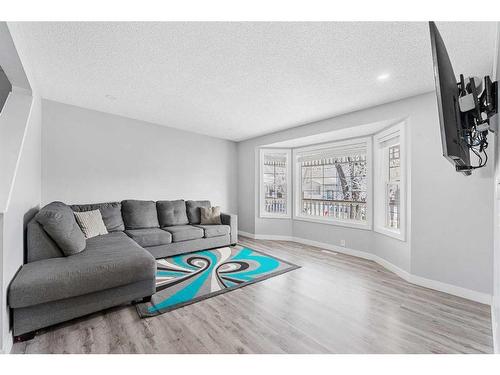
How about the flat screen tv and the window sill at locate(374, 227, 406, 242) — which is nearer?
the flat screen tv

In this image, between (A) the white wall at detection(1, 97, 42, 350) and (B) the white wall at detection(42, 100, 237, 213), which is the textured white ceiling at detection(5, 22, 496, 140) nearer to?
(B) the white wall at detection(42, 100, 237, 213)

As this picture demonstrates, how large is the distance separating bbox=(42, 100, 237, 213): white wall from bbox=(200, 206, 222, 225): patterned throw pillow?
62 cm

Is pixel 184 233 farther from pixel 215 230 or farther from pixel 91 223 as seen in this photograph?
pixel 91 223

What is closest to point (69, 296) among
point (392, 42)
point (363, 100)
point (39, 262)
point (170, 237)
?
point (39, 262)

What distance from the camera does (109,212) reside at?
3.60m

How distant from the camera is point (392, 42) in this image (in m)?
1.82

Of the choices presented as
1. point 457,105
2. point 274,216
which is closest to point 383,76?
point 457,105

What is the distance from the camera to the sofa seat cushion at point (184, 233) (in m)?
3.71

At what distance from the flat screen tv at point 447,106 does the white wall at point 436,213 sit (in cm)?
138

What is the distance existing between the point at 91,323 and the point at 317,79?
3.25 metres

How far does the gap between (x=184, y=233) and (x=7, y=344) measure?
2.37 meters

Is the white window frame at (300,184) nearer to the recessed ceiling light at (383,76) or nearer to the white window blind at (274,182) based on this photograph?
the white window blind at (274,182)

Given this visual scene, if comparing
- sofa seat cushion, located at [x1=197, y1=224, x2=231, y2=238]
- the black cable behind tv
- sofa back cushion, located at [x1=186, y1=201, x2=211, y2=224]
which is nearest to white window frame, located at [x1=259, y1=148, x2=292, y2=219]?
sofa seat cushion, located at [x1=197, y1=224, x2=231, y2=238]

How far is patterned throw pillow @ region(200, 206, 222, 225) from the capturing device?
14.8ft
